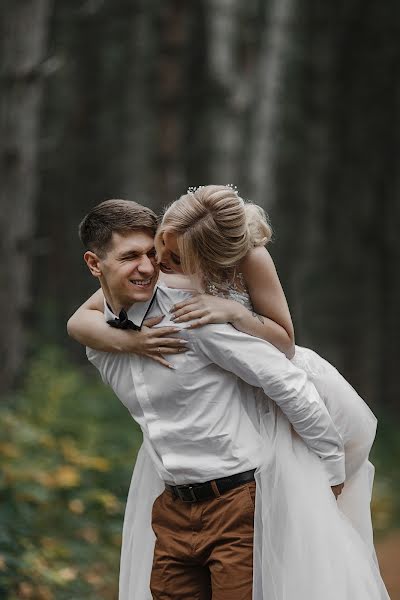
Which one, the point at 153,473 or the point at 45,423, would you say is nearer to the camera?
the point at 153,473

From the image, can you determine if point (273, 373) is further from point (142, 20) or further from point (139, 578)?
point (142, 20)

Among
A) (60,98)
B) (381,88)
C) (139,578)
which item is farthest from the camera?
(60,98)

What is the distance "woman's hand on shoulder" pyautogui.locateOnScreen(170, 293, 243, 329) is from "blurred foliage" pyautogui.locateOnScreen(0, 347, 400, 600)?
2.22 m

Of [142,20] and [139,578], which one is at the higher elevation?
[142,20]

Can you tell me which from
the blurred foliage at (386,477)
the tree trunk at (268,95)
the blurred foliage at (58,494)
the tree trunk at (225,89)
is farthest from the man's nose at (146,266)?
the tree trunk at (268,95)

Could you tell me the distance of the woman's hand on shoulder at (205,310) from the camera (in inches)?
143

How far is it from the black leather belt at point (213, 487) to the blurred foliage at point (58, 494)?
184 centimetres

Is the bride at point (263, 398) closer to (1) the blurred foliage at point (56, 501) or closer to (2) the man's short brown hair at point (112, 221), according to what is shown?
(2) the man's short brown hair at point (112, 221)

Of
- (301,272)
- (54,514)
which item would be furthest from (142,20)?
(54,514)

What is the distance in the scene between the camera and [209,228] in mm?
3523

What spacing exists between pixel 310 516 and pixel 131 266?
1.15m

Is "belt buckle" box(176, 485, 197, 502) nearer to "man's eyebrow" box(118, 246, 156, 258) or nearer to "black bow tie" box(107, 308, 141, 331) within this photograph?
"black bow tie" box(107, 308, 141, 331)

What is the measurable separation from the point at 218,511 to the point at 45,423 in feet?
17.7

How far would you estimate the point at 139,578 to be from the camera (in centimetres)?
402
